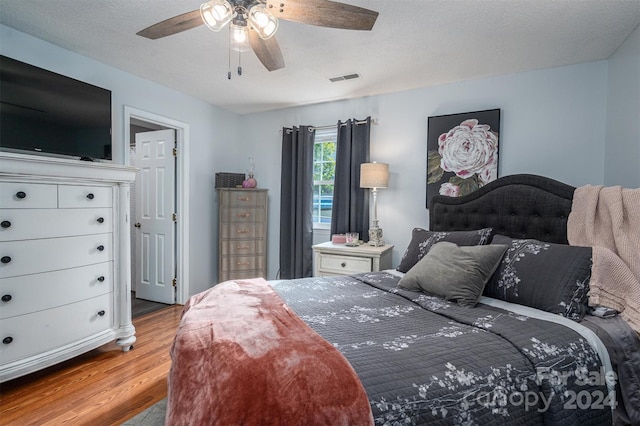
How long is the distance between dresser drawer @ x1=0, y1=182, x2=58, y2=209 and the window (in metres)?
2.53

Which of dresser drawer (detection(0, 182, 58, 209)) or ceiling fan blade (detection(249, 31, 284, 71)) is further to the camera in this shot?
dresser drawer (detection(0, 182, 58, 209))

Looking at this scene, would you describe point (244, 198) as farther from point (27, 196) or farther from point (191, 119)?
point (27, 196)

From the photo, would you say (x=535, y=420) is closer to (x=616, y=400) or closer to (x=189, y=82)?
(x=616, y=400)

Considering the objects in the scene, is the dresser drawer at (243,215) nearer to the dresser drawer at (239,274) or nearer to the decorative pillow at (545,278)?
the dresser drawer at (239,274)

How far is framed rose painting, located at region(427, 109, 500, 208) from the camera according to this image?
112 inches

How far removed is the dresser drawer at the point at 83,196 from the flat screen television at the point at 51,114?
0.38m

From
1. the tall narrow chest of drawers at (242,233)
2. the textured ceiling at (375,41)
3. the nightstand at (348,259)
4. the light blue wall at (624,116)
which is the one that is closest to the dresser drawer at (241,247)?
the tall narrow chest of drawers at (242,233)

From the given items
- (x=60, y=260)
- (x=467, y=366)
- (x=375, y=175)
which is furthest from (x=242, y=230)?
(x=467, y=366)

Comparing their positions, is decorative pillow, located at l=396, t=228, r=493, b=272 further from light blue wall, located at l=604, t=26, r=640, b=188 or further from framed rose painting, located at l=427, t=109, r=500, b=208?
light blue wall, located at l=604, t=26, r=640, b=188

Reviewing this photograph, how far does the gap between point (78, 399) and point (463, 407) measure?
2196 mm

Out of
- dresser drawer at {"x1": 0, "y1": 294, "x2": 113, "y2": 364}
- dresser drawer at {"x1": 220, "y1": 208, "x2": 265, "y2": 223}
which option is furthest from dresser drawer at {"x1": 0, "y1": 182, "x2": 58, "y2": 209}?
dresser drawer at {"x1": 220, "y1": 208, "x2": 265, "y2": 223}

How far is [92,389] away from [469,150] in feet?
11.5

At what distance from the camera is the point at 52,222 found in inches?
80.1

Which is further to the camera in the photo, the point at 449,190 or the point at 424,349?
the point at 449,190
